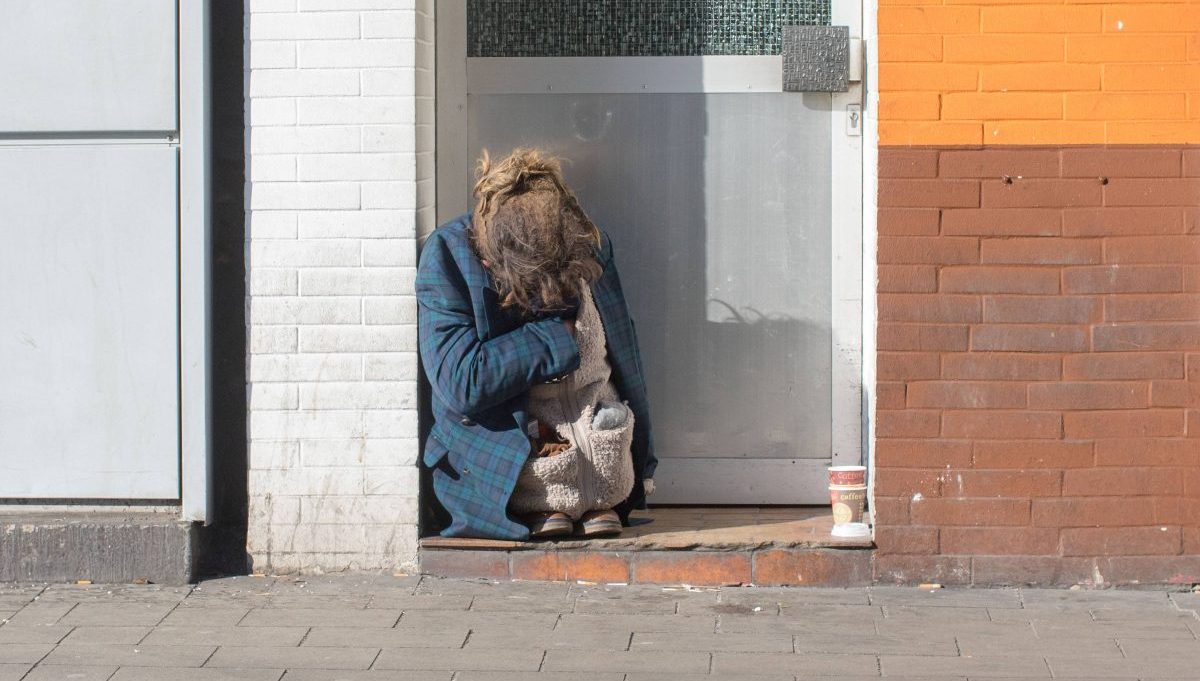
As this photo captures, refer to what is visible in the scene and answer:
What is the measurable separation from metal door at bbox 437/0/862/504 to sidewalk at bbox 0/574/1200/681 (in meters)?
0.85

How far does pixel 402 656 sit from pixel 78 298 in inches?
72.6

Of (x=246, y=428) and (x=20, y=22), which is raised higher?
(x=20, y=22)

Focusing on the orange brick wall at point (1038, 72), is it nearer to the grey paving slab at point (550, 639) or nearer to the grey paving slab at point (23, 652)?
the grey paving slab at point (550, 639)

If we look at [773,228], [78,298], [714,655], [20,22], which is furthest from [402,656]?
[20,22]

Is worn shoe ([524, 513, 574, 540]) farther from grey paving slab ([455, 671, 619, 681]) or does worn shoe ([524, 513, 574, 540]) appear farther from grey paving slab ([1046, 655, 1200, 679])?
grey paving slab ([1046, 655, 1200, 679])

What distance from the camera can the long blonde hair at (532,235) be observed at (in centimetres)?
546

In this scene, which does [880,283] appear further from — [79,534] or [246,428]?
[79,534]

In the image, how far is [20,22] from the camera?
5.56 meters

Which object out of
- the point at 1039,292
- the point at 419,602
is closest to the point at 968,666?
the point at 1039,292

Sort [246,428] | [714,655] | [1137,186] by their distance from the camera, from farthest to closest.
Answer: [246,428] → [1137,186] → [714,655]

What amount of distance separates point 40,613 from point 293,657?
41.5 inches

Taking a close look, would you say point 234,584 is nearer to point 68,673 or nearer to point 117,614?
point 117,614

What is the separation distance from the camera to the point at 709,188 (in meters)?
6.04

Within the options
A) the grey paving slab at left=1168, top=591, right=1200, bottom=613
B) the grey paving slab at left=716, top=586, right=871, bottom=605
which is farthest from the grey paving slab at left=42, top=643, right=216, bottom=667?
the grey paving slab at left=1168, top=591, right=1200, bottom=613
